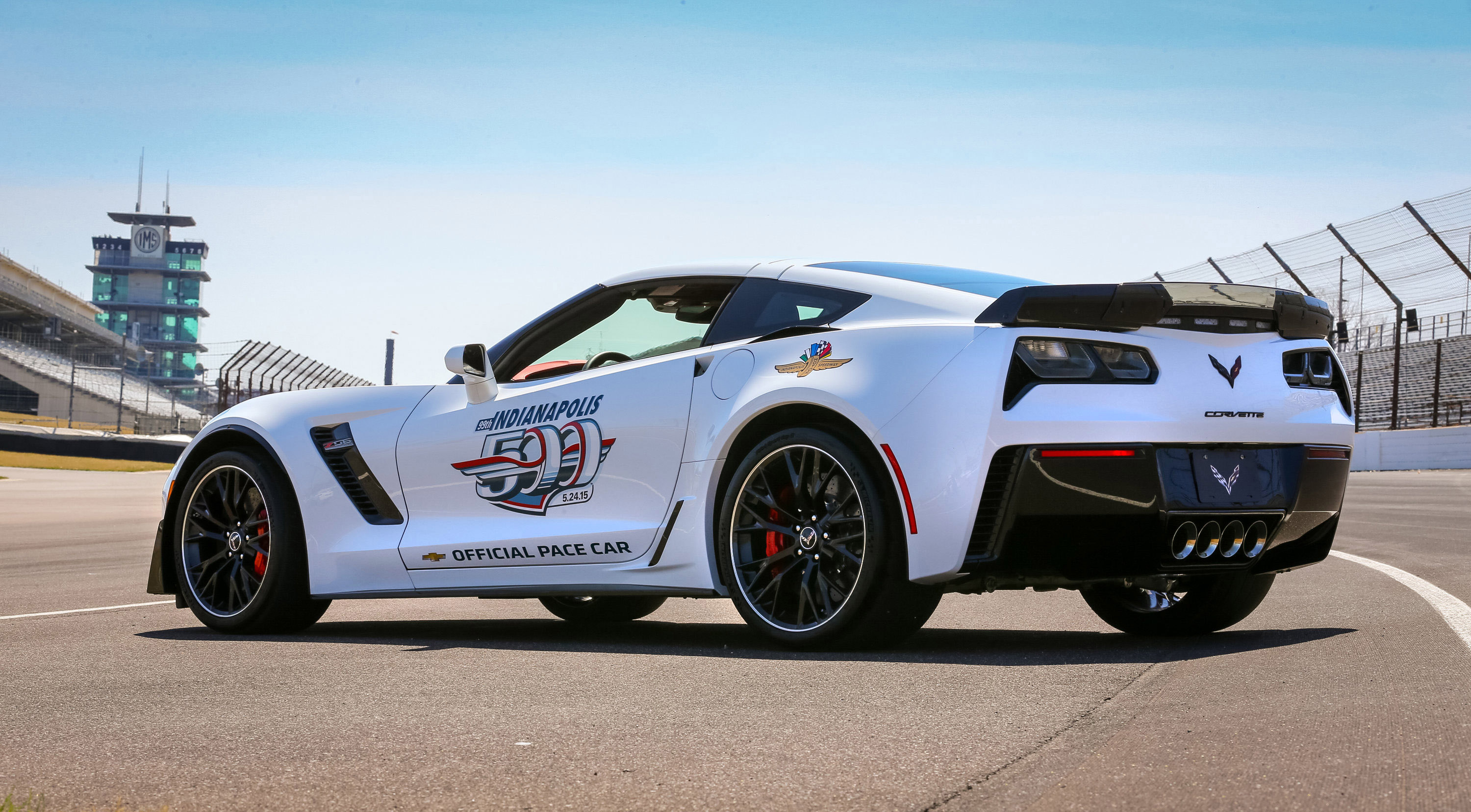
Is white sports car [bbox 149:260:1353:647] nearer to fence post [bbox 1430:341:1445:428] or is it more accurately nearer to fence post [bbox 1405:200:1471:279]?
fence post [bbox 1405:200:1471:279]

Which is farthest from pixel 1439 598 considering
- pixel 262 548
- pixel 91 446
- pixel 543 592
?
pixel 91 446

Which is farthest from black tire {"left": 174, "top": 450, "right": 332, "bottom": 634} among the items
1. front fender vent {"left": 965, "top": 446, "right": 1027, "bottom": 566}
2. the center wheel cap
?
front fender vent {"left": 965, "top": 446, "right": 1027, "bottom": 566}

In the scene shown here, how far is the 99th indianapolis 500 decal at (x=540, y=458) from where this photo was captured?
17.0ft

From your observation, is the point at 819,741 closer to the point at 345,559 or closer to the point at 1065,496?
the point at 1065,496

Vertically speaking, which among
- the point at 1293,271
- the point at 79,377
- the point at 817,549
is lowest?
the point at 79,377

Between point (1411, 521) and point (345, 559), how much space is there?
10.8 metres

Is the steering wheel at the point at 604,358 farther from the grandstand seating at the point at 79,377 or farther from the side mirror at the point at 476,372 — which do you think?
the grandstand seating at the point at 79,377

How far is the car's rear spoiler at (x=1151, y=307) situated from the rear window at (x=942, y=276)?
25cm

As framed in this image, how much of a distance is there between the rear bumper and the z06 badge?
1528 millimetres

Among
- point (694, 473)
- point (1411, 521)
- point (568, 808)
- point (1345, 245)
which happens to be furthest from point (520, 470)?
point (1345, 245)

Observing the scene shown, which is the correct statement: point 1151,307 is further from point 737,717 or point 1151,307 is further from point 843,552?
point 737,717

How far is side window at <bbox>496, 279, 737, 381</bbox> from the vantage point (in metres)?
5.20

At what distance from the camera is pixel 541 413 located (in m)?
5.36

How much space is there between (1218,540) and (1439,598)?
263 centimetres
